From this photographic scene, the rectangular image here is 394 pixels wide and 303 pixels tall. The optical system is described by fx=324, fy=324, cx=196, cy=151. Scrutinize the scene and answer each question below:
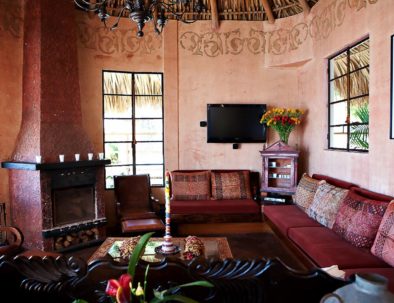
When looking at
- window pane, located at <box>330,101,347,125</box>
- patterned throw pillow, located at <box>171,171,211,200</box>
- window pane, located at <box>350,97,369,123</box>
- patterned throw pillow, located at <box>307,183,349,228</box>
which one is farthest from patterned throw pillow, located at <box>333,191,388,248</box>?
patterned throw pillow, located at <box>171,171,211,200</box>

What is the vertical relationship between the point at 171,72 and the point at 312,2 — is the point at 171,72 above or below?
below

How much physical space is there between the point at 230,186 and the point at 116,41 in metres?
2.95

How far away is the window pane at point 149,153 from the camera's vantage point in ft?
17.8

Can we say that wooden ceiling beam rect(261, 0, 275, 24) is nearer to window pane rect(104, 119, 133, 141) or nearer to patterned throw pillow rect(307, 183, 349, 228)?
window pane rect(104, 119, 133, 141)

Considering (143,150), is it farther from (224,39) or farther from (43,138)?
(224,39)

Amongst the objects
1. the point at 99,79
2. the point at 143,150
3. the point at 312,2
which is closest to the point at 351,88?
the point at 312,2

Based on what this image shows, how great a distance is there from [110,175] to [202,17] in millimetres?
3028

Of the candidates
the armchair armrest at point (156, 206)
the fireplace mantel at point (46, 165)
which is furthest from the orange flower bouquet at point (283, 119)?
the fireplace mantel at point (46, 165)

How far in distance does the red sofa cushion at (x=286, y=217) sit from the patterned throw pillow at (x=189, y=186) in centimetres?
102

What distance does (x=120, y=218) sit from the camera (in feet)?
15.1

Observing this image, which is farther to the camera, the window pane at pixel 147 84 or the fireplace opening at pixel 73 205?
the window pane at pixel 147 84

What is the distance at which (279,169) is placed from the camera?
5.14 m

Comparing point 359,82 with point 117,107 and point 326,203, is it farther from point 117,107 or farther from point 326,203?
point 117,107

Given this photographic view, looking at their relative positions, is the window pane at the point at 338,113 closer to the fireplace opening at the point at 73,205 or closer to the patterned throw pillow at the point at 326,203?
the patterned throw pillow at the point at 326,203
